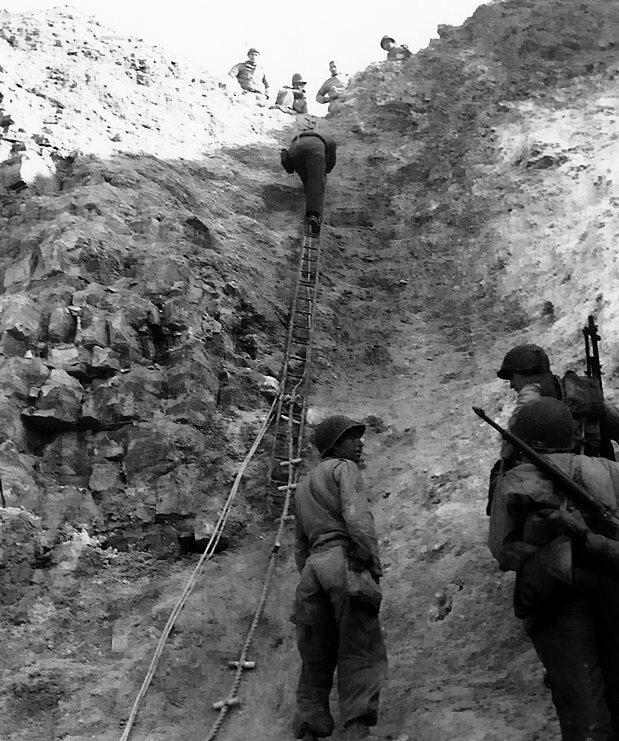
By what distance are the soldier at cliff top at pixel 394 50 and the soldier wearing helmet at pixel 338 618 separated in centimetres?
1482

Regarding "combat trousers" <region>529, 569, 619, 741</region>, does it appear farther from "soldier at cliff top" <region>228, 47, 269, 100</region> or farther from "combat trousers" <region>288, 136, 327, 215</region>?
"soldier at cliff top" <region>228, 47, 269, 100</region>

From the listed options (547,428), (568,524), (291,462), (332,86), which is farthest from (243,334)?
(332,86)

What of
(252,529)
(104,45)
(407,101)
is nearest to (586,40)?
(407,101)

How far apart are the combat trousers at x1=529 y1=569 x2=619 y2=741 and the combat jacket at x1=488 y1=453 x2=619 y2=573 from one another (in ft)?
0.62

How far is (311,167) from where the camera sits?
46.8ft

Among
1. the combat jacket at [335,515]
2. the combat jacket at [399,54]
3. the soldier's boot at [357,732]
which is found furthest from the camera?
the combat jacket at [399,54]

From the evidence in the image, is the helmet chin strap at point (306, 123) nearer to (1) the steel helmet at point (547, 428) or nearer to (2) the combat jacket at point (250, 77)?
(2) the combat jacket at point (250, 77)

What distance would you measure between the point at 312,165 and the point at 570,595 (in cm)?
981

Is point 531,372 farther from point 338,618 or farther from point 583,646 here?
point 583,646

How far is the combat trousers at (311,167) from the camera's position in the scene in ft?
45.5

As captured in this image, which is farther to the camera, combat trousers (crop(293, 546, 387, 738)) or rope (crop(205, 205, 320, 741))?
rope (crop(205, 205, 320, 741))

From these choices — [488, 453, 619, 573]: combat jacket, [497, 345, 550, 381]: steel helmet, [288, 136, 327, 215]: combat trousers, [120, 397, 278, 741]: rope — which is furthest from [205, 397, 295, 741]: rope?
[288, 136, 327, 215]: combat trousers

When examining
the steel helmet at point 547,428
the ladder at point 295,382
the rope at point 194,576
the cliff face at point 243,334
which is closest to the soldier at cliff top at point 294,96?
the cliff face at point 243,334

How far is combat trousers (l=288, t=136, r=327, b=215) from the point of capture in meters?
13.9
